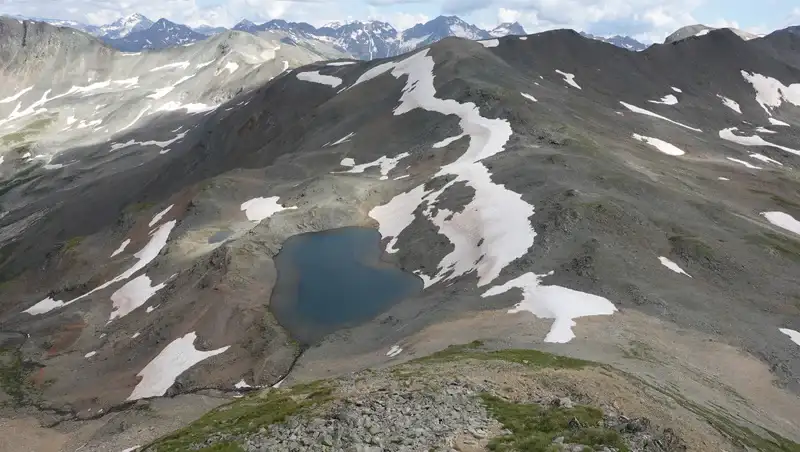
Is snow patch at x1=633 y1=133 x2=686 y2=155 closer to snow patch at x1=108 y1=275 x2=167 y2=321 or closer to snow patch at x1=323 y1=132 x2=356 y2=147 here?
snow patch at x1=323 y1=132 x2=356 y2=147

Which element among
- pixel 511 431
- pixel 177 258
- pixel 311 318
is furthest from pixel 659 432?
pixel 177 258

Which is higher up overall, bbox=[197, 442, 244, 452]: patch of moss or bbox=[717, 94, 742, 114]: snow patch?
bbox=[197, 442, 244, 452]: patch of moss

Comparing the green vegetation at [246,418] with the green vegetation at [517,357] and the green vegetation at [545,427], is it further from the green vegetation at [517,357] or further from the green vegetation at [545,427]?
the green vegetation at [545,427]

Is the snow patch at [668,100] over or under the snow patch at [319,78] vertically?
under

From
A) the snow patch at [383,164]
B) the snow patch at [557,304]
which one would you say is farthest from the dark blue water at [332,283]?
the snow patch at [383,164]

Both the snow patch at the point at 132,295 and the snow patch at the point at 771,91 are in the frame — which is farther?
the snow patch at the point at 771,91

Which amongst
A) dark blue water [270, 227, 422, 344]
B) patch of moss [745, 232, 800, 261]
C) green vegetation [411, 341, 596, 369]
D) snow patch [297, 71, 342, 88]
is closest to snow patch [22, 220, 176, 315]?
dark blue water [270, 227, 422, 344]
